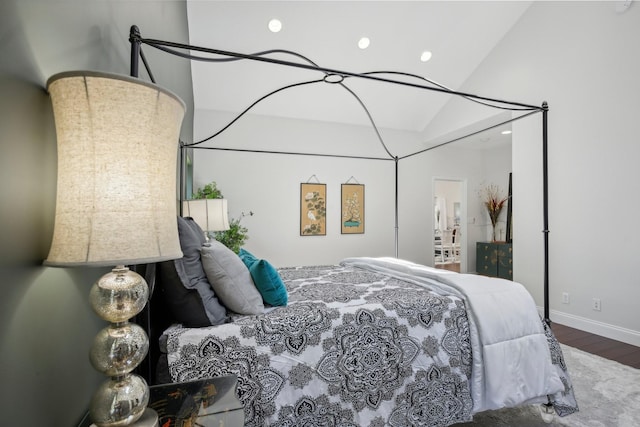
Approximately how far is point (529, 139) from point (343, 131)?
2790mm

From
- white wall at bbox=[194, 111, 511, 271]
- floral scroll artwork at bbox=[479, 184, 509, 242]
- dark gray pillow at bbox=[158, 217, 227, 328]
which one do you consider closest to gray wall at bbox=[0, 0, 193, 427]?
dark gray pillow at bbox=[158, 217, 227, 328]

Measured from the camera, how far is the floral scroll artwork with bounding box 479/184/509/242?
662 centimetres

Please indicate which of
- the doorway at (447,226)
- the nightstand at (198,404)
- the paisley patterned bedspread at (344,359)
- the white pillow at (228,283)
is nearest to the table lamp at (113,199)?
the nightstand at (198,404)

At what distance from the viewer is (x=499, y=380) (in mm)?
1869

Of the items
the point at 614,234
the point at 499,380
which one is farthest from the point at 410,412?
the point at 614,234

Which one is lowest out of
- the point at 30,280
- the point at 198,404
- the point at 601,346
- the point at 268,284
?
the point at 601,346

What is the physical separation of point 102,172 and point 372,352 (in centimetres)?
149

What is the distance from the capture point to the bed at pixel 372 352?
1523 mm

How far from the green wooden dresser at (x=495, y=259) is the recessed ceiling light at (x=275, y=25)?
4922 mm

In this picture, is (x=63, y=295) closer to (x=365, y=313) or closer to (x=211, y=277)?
(x=211, y=277)

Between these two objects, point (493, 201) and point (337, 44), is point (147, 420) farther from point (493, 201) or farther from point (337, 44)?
point (493, 201)

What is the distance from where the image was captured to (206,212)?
3438 mm

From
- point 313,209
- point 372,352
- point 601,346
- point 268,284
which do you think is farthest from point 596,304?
point 313,209

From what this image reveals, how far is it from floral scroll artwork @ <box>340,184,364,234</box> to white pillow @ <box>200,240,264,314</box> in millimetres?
4187
